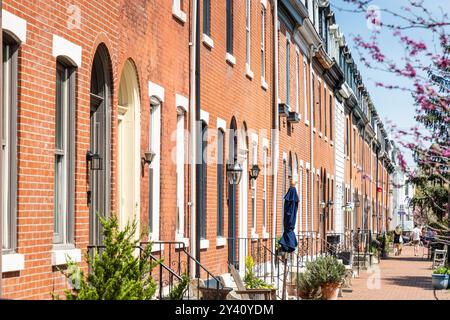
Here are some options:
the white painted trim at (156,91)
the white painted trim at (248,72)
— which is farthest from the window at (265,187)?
the white painted trim at (156,91)

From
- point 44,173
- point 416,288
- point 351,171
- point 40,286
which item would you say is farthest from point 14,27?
point 351,171

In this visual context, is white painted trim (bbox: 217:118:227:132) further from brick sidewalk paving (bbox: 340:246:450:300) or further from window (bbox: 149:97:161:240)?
brick sidewalk paving (bbox: 340:246:450:300)

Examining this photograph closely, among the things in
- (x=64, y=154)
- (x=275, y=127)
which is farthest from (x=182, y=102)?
(x=275, y=127)

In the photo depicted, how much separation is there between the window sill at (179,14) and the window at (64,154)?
5.08 meters

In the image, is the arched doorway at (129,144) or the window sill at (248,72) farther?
the window sill at (248,72)

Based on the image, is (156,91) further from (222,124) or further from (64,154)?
(222,124)

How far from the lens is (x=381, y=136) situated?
82125 mm

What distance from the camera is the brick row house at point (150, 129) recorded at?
10680 mm

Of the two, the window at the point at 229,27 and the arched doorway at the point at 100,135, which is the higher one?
the window at the point at 229,27

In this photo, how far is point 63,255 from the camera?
1170cm

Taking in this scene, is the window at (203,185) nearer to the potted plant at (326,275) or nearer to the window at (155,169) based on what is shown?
the window at (155,169)

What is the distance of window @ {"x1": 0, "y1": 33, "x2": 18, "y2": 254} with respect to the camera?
10.3 m

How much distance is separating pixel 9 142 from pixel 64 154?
1755 mm

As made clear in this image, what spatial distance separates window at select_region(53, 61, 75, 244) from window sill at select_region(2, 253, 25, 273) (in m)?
1.36
